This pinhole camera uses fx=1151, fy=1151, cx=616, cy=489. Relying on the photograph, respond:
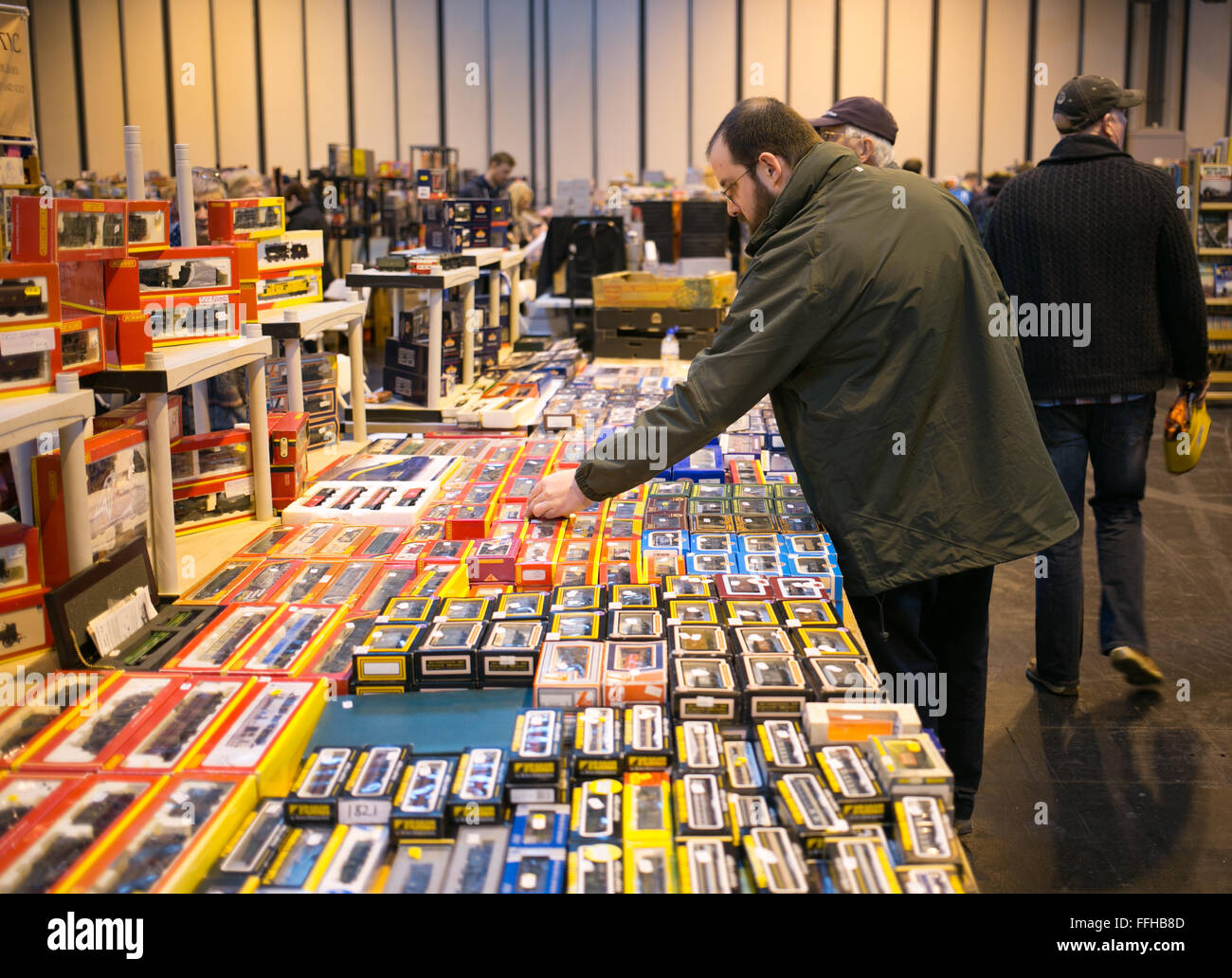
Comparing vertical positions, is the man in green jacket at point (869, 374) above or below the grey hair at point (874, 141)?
below

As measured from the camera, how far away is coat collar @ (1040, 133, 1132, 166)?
148 inches

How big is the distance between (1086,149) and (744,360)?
211 cm

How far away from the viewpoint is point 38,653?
7.34 feet

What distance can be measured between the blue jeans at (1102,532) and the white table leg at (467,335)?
2.82m

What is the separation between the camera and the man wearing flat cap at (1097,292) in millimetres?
3713

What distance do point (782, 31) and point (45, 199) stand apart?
1649cm

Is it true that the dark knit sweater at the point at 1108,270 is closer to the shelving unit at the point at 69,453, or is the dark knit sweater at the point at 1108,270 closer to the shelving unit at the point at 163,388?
the shelving unit at the point at 163,388

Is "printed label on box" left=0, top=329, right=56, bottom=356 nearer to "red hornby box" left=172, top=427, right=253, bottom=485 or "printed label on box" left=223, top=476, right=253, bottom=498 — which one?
"red hornby box" left=172, top=427, right=253, bottom=485

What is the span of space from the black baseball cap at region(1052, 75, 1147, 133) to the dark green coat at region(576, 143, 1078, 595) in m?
1.60


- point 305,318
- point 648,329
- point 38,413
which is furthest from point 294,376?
point 648,329

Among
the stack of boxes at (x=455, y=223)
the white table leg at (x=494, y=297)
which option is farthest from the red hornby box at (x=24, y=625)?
the white table leg at (x=494, y=297)

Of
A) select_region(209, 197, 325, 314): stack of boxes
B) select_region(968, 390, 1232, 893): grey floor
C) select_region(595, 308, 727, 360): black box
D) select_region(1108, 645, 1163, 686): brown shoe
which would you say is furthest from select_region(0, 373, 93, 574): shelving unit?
select_region(595, 308, 727, 360): black box
